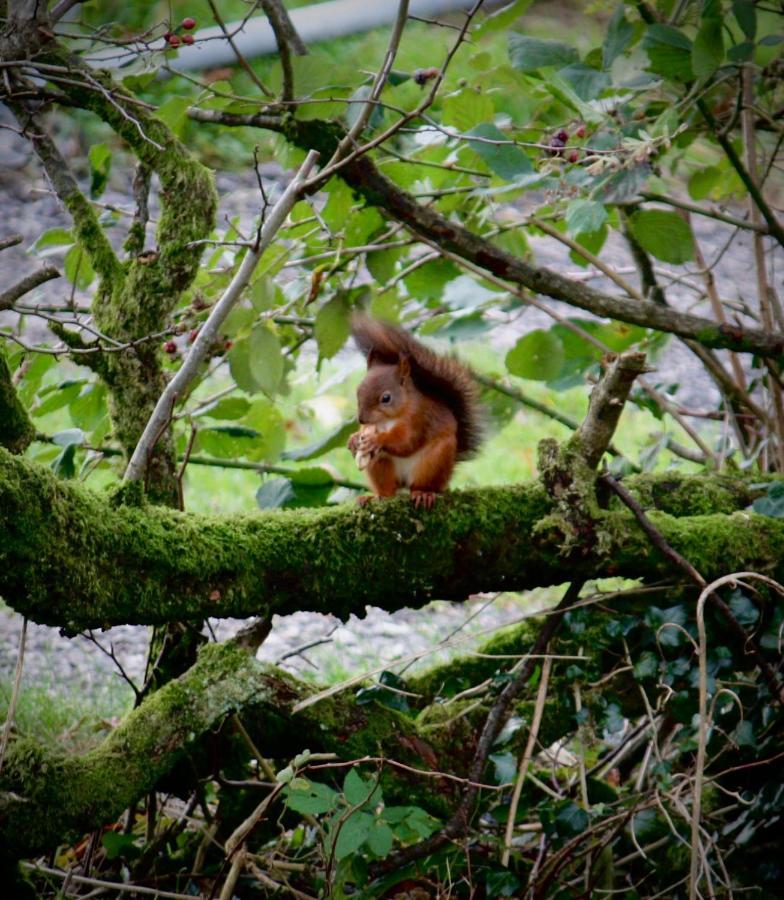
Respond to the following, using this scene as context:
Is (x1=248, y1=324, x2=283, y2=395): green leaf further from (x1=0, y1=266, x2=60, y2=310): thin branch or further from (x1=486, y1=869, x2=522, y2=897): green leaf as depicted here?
(x1=486, y1=869, x2=522, y2=897): green leaf

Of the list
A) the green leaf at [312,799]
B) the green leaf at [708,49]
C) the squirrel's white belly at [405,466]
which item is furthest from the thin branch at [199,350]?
the green leaf at [708,49]

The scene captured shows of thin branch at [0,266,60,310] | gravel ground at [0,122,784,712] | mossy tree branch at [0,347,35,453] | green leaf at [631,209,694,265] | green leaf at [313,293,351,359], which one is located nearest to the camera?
thin branch at [0,266,60,310]

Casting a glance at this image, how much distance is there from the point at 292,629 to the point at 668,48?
2.68 m

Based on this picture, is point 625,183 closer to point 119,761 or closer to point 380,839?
point 380,839

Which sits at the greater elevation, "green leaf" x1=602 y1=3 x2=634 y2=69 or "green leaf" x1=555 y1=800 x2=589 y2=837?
"green leaf" x1=602 y1=3 x2=634 y2=69

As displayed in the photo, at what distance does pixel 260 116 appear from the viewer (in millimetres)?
2258

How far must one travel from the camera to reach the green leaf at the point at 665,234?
90.3 inches

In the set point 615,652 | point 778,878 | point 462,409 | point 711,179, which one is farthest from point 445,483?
point 711,179

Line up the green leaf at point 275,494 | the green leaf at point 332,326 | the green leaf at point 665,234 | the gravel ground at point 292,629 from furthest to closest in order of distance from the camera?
the gravel ground at point 292,629 < the green leaf at point 332,326 < the green leaf at point 275,494 < the green leaf at point 665,234

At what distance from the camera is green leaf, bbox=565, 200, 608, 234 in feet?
6.34

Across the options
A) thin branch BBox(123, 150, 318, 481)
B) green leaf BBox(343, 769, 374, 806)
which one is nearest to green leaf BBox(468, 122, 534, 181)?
thin branch BBox(123, 150, 318, 481)

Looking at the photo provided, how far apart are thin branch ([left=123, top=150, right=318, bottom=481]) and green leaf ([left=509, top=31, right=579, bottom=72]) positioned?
0.67 m

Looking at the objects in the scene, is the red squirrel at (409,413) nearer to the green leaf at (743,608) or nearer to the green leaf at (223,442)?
the green leaf at (223,442)

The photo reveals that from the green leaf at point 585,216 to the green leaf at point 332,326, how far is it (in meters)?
0.74
